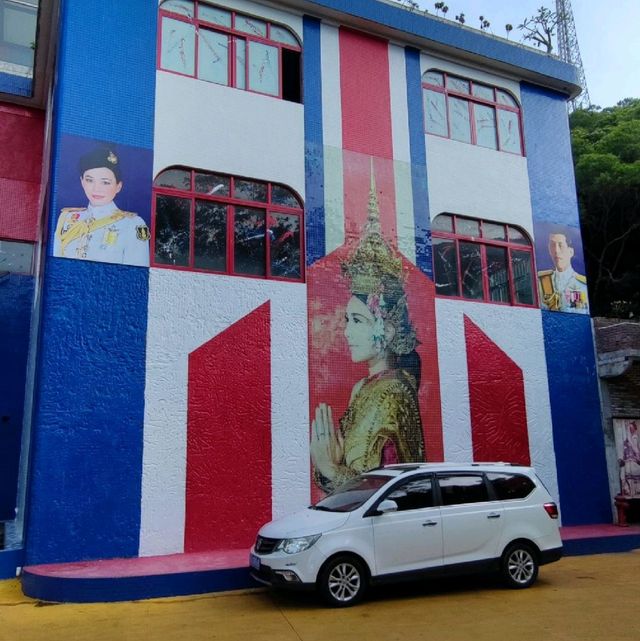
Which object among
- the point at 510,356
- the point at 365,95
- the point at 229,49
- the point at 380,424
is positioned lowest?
the point at 380,424

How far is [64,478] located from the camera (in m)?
9.80

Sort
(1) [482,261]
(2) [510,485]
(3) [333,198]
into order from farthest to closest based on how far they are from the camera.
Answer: (1) [482,261]
(3) [333,198]
(2) [510,485]

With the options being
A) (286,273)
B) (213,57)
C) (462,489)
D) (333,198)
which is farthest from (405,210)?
(462,489)

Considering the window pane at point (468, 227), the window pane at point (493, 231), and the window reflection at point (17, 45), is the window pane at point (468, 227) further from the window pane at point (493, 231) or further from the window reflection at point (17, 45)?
the window reflection at point (17, 45)

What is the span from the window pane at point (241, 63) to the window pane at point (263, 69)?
0.12 m

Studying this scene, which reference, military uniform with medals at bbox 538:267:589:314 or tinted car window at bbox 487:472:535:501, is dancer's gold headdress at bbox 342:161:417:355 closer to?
military uniform with medals at bbox 538:267:589:314

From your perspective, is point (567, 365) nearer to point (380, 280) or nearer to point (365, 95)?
point (380, 280)

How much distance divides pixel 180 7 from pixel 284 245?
5109 millimetres

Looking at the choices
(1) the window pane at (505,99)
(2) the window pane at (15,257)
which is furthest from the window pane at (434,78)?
(2) the window pane at (15,257)

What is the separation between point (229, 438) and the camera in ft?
36.6

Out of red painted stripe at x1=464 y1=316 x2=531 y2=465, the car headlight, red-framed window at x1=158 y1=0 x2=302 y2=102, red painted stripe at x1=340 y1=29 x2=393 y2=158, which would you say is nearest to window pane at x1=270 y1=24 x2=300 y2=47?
red-framed window at x1=158 y1=0 x2=302 y2=102

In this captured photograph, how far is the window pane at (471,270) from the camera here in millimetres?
14180

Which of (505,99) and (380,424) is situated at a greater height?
(505,99)

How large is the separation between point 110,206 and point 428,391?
22.9 feet
